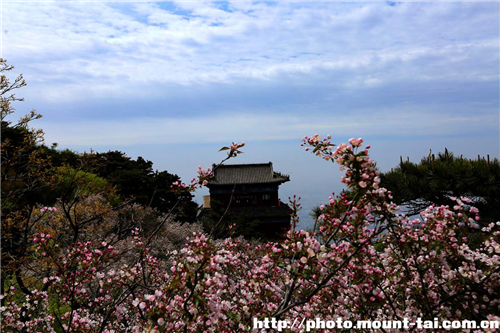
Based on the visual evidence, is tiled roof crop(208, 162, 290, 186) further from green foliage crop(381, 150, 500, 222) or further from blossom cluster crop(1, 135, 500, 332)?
blossom cluster crop(1, 135, 500, 332)

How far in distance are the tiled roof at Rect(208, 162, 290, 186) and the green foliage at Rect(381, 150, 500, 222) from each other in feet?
42.6

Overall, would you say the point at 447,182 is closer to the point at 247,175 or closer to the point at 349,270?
the point at 349,270

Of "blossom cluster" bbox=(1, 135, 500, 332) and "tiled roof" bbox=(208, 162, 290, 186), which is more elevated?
"tiled roof" bbox=(208, 162, 290, 186)

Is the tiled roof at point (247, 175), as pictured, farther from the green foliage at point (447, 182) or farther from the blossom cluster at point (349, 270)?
the blossom cluster at point (349, 270)

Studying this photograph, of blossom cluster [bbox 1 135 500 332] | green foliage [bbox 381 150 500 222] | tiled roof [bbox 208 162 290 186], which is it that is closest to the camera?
blossom cluster [bbox 1 135 500 332]

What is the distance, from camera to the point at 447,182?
15.0 m

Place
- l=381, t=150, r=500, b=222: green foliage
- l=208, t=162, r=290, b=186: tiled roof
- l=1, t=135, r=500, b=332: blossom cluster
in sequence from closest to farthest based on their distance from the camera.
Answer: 1. l=1, t=135, r=500, b=332: blossom cluster
2. l=381, t=150, r=500, b=222: green foliage
3. l=208, t=162, r=290, b=186: tiled roof

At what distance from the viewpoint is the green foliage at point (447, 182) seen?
14323 mm

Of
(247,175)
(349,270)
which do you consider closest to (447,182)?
(349,270)

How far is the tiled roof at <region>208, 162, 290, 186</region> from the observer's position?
28.8 metres

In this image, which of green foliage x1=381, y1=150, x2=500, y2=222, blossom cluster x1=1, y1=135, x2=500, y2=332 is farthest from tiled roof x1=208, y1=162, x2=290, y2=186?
blossom cluster x1=1, y1=135, x2=500, y2=332

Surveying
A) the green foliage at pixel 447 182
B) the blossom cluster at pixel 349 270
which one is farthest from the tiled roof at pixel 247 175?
the blossom cluster at pixel 349 270

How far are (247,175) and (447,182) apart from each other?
57.7ft

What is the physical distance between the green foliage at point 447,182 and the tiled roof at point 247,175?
12975 mm
